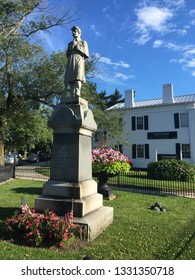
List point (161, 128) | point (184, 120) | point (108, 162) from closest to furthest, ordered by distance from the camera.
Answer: point (108, 162) < point (184, 120) < point (161, 128)

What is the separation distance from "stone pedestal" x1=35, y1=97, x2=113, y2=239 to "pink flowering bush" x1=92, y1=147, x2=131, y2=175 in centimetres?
372

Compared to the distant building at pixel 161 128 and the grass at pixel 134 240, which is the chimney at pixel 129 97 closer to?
the distant building at pixel 161 128

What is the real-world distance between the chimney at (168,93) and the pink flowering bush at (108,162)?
20.5m

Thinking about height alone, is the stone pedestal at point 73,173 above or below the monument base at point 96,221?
above

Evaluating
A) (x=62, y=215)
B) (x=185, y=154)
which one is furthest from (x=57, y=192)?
(x=185, y=154)

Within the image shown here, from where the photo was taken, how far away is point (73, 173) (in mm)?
5984

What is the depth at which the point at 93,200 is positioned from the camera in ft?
20.2

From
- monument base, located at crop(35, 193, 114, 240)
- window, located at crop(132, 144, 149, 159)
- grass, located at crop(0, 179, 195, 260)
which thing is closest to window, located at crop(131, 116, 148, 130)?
window, located at crop(132, 144, 149, 159)

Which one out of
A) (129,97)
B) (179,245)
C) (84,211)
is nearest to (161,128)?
(129,97)

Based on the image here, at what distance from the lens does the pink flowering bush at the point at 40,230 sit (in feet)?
15.6

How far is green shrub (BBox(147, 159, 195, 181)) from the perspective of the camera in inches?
703

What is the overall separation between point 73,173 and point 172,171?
44.8 feet

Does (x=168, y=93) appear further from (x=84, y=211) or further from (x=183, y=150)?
(x=84, y=211)

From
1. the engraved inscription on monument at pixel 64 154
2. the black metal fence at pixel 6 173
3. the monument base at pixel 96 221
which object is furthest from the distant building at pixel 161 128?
the engraved inscription on monument at pixel 64 154
